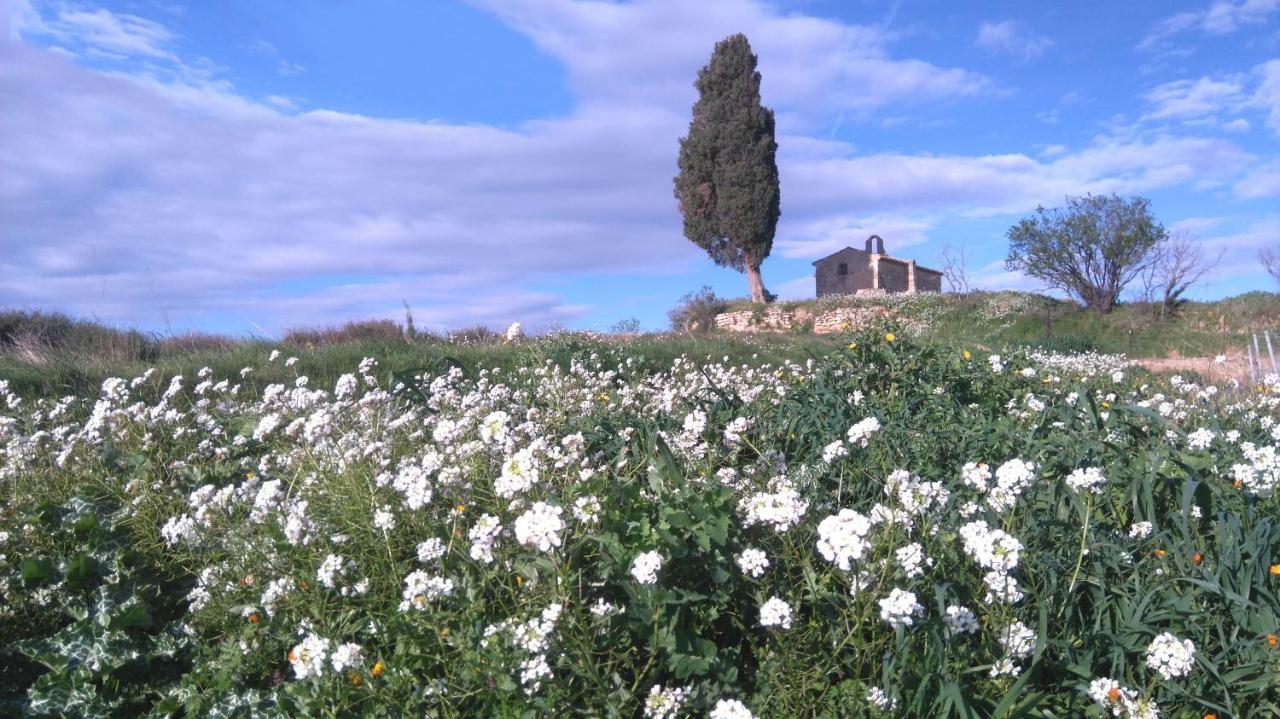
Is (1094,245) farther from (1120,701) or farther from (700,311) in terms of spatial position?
(1120,701)

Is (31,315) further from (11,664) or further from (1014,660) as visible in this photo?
(1014,660)

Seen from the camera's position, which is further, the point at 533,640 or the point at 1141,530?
the point at 1141,530

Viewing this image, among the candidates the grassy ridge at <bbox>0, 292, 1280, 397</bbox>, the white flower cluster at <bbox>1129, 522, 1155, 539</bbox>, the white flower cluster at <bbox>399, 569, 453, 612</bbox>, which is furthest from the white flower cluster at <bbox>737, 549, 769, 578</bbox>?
the grassy ridge at <bbox>0, 292, 1280, 397</bbox>

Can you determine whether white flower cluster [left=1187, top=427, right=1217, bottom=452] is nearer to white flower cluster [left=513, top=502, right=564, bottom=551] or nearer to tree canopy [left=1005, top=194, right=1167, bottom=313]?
white flower cluster [left=513, top=502, right=564, bottom=551]

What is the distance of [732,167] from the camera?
Answer: 99.2ft

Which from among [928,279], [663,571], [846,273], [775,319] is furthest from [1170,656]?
[928,279]

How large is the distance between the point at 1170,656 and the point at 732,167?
29.2 metres

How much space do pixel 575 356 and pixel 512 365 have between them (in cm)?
74

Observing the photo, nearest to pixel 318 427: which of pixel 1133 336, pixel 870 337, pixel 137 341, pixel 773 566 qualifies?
pixel 773 566

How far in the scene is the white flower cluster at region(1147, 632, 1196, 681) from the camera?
2127 millimetres

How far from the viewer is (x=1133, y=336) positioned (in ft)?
78.3

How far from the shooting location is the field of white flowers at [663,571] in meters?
2.00

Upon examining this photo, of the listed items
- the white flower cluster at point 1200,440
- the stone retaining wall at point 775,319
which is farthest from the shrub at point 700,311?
the white flower cluster at point 1200,440

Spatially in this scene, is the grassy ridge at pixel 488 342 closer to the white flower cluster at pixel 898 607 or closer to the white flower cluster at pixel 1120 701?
the white flower cluster at pixel 1120 701
